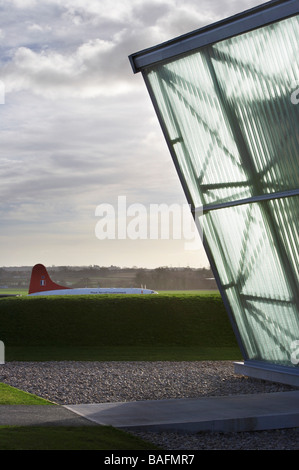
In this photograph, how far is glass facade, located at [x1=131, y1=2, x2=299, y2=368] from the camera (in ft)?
32.5

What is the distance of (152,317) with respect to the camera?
20.3m

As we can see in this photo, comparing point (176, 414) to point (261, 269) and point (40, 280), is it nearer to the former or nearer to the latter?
point (261, 269)

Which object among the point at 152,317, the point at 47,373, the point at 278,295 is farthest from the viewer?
the point at 152,317

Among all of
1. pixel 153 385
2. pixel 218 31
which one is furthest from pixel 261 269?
pixel 218 31

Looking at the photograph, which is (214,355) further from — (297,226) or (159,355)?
(297,226)

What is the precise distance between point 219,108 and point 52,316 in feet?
38.7

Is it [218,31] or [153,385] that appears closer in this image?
[218,31]

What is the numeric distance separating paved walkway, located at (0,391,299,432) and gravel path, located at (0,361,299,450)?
129 mm

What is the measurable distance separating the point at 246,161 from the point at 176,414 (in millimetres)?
4501

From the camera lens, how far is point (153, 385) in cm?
1194

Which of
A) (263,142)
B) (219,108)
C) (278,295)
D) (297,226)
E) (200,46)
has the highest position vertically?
(200,46)
